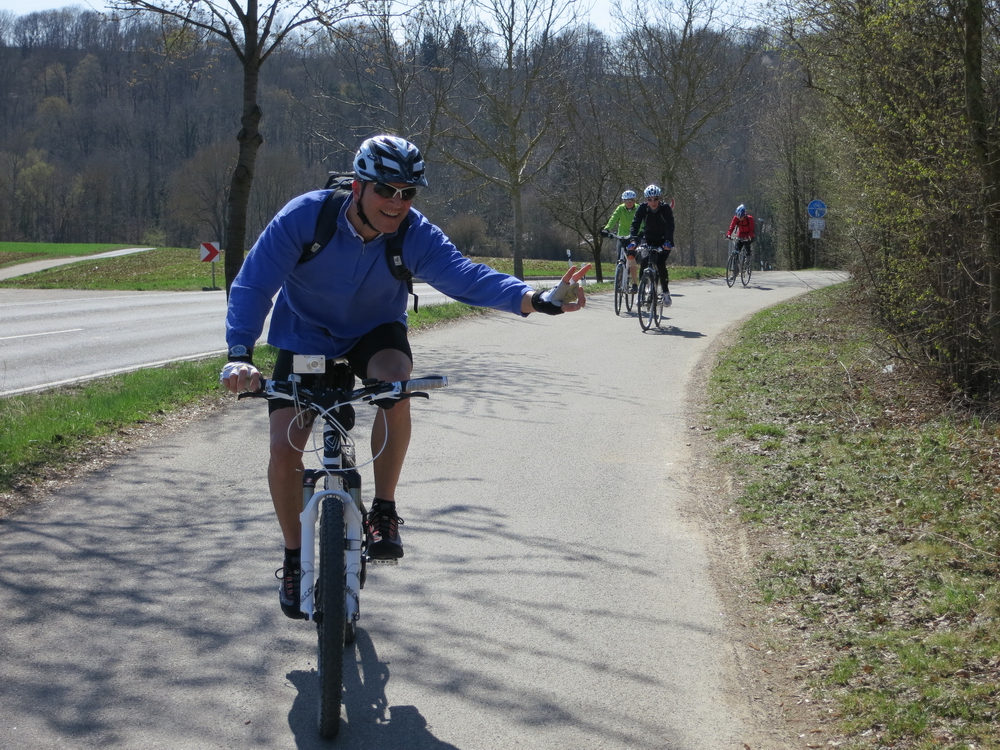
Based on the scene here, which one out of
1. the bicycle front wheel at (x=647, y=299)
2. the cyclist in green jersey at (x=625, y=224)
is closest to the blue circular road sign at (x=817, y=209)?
the cyclist in green jersey at (x=625, y=224)

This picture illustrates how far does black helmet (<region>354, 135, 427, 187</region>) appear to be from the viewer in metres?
3.67

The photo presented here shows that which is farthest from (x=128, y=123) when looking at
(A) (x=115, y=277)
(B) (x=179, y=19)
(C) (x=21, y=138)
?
(B) (x=179, y=19)

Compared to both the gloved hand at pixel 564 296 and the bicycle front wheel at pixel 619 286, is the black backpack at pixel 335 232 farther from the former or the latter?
the bicycle front wheel at pixel 619 286

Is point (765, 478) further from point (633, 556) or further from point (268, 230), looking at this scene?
point (268, 230)

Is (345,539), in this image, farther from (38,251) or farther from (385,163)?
(38,251)

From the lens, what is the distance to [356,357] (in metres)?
4.14

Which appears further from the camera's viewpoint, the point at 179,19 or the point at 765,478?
the point at 179,19

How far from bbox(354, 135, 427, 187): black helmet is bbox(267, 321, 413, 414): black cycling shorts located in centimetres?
70

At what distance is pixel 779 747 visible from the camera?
3.47 metres

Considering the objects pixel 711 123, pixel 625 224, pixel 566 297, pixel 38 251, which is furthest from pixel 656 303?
pixel 38 251

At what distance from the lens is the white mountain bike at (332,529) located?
336 centimetres

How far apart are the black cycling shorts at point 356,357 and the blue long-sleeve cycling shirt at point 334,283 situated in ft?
0.11

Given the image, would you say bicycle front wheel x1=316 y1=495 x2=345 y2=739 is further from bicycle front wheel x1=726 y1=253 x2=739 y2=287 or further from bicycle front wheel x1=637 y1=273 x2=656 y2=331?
bicycle front wheel x1=726 y1=253 x2=739 y2=287

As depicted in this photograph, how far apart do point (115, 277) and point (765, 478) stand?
4072 centimetres
